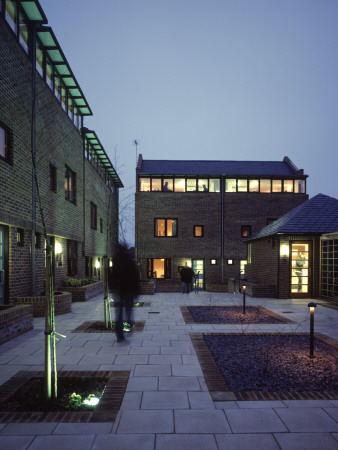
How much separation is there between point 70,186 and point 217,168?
14.7 metres

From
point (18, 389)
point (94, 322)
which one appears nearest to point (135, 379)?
point (18, 389)

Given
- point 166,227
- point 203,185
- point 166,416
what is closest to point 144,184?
point 166,227

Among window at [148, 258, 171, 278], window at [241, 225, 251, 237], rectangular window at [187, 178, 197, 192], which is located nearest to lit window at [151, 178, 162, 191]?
rectangular window at [187, 178, 197, 192]

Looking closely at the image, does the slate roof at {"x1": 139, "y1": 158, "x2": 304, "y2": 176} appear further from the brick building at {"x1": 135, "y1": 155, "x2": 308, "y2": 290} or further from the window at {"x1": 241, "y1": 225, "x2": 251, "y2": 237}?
the window at {"x1": 241, "y1": 225, "x2": 251, "y2": 237}

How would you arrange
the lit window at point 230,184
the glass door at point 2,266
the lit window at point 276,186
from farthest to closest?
the lit window at point 276,186 < the lit window at point 230,184 < the glass door at point 2,266

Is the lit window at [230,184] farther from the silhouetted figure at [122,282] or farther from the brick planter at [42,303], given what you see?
the silhouetted figure at [122,282]

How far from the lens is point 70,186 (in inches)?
592

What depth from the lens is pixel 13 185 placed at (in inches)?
348

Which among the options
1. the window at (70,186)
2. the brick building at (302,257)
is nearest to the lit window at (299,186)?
the brick building at (302,257)

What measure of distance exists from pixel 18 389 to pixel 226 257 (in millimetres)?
21090

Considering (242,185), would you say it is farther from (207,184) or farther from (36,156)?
(36,156)

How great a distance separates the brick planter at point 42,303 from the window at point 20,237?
1696mm

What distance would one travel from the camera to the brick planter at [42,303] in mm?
8906

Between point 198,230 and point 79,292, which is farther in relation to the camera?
point 198,230
